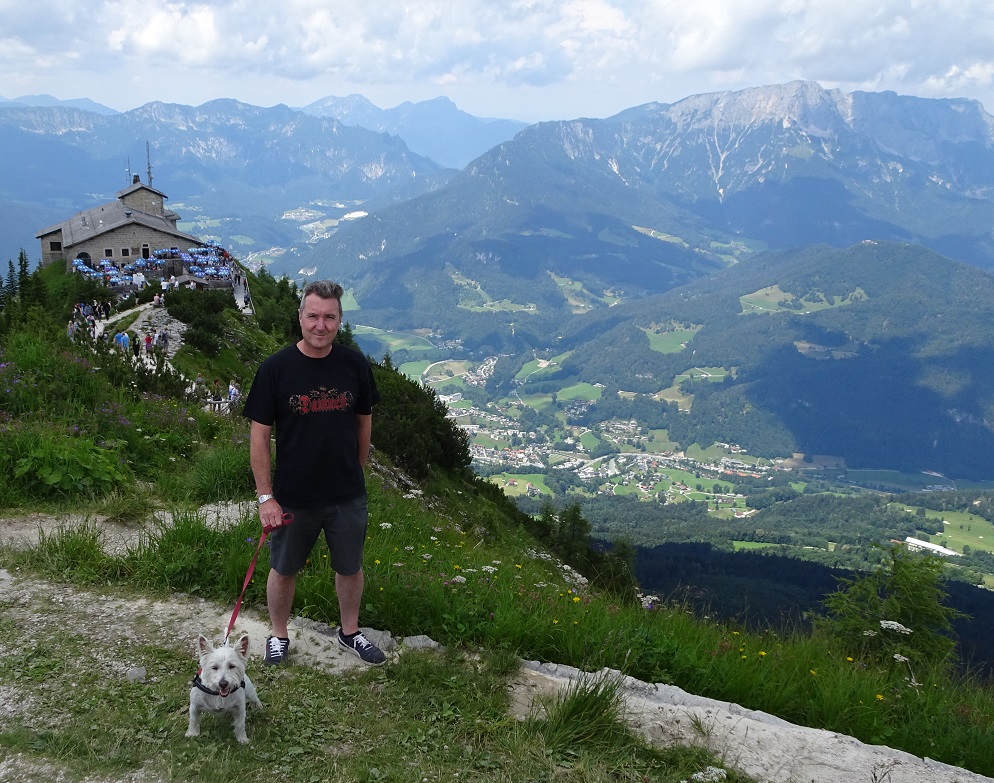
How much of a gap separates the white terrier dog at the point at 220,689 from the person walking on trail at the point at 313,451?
0.82 meters

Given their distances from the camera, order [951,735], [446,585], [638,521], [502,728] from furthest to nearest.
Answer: [638,521], [446,585], [951,735], [502,728]

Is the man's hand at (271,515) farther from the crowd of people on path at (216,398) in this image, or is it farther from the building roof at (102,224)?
the building roof at (102,224)

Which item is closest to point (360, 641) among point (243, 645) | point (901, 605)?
point (243, 645)

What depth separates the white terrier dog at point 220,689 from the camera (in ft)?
12.5

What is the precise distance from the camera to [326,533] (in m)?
4.79

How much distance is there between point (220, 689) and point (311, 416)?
5.48 ft

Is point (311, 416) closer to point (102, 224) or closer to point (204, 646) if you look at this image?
point (204, 646)

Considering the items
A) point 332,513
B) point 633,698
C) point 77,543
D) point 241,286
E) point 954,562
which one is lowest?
point 954,562

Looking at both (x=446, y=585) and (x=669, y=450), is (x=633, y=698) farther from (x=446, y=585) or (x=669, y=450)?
(x=669, y=450)

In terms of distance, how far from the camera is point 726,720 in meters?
4.46

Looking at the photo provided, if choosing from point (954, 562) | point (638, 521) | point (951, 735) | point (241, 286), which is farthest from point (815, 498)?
point (951, 735)

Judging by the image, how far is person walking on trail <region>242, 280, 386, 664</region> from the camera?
14.2 feet

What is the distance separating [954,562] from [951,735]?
4775 inches

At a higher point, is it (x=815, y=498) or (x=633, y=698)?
(x=633, y=698)
